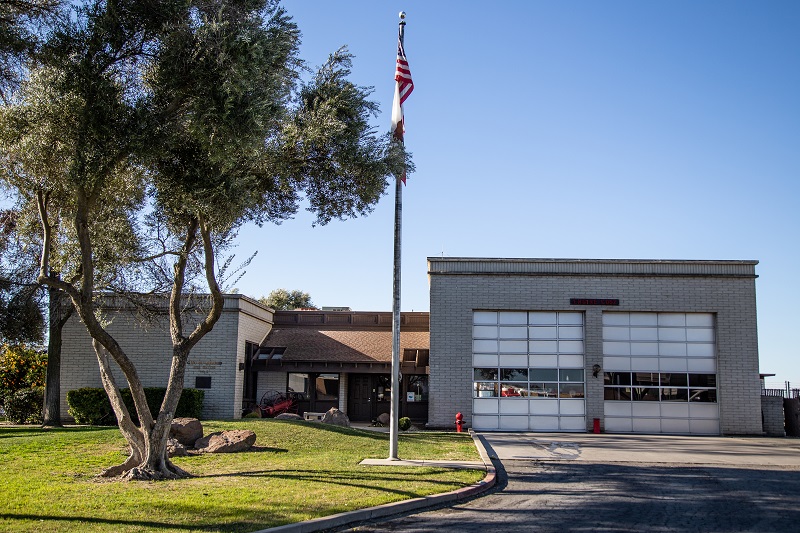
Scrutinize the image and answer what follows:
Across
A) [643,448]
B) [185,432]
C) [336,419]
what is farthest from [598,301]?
[185,432]

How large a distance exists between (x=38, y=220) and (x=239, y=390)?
12.3 metres

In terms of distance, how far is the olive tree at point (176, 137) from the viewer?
11.4 meters

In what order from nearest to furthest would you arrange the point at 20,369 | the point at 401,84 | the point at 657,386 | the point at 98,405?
the point at 401,84 < the point at 98,405 < the point at 657,386 < the point at 20,369

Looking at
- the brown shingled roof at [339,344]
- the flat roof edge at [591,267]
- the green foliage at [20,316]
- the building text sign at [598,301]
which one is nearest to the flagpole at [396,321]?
the flat roof edge at [591,267]

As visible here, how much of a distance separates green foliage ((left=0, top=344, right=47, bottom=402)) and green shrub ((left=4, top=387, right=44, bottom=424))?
1835mm

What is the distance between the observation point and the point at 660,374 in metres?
26.4

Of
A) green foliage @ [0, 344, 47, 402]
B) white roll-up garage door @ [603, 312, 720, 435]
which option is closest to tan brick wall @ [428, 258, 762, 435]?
white roll-up garage door @ [603, 312, 720, 435]

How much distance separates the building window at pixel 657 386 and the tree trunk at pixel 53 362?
62.7ft

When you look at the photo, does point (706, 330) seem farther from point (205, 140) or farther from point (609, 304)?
point (205, 140)

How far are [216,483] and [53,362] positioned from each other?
15.2 metres

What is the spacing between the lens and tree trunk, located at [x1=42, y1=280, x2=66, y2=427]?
24469 millimetres

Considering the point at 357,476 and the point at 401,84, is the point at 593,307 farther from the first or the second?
the point at 357,476

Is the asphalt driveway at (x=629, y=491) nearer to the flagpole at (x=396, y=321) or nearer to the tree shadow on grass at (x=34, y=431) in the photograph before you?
the flagpole at (x=396, y=321)

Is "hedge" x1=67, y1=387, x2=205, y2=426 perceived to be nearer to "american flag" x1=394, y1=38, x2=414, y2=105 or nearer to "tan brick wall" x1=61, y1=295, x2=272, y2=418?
"tan brick wall" x1=61, y1=295, x2=272, y2=418
